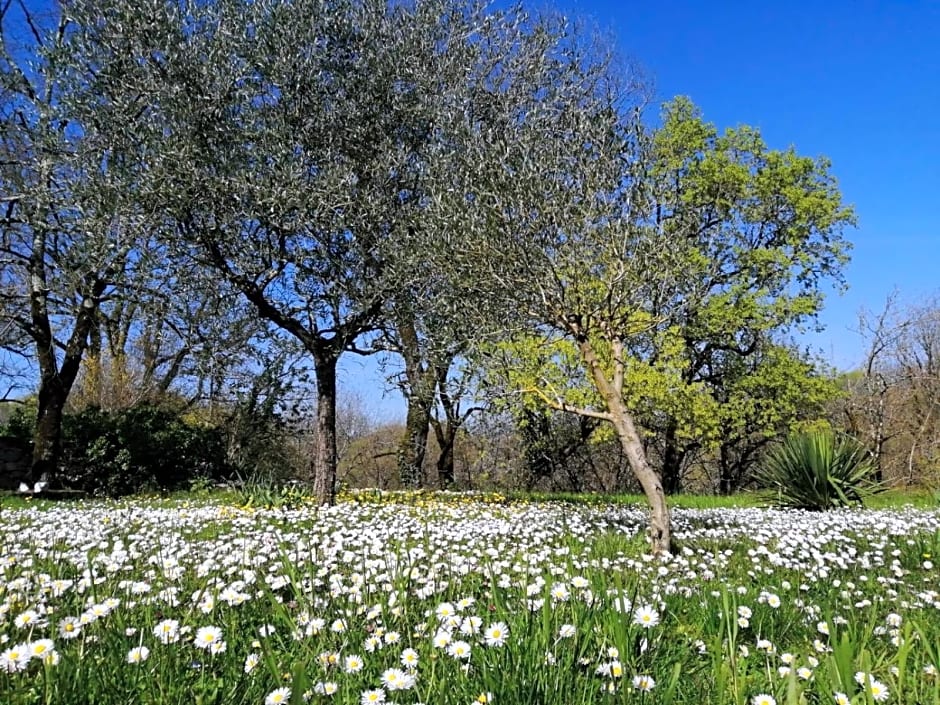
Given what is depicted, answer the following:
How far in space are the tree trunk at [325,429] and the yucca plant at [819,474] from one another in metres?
9.52

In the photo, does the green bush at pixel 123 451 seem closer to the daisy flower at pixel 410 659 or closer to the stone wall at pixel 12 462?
the stone wall at pixel 12 462

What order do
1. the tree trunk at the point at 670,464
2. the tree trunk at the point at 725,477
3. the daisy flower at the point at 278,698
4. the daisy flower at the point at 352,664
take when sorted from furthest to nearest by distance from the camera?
the tree trunk at the point at 725,477 < the tree trunk at the point at 670,464 < the daisy flower at the point at 352,664 < the daisy flower at the point at 278,698

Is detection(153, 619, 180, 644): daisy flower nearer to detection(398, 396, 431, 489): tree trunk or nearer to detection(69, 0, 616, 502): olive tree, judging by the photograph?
detection(69, 0, 616, 502): olive tree

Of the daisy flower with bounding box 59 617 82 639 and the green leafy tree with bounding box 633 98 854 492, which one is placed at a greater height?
the green leafy tree with bounding box 633 98 854 492

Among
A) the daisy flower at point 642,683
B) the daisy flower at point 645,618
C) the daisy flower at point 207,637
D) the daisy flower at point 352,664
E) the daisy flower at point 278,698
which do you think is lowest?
the daisy flower at point 642,683

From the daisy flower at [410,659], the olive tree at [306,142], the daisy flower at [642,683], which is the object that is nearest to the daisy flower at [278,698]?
the daisy flower at [410,659]

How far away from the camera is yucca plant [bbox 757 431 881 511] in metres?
13.3

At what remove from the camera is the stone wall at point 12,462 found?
17469mm

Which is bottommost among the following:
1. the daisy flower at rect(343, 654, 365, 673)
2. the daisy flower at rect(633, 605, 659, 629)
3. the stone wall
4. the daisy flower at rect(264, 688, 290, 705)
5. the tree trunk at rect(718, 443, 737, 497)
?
the tree trunk at rect(718, 443, 737, 497)

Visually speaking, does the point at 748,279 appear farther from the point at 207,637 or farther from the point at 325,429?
the point at 207,637

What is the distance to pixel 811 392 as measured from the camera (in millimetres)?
22844

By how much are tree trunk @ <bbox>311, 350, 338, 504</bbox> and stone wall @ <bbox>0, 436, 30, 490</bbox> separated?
11.0 meters

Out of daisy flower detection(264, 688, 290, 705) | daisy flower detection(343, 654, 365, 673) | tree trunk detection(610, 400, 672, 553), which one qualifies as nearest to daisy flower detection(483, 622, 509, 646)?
daisy flower detection(343, 654, 365, 673)

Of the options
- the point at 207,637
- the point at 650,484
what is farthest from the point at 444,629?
the point at 650,484
